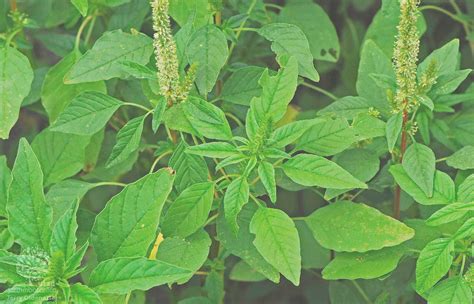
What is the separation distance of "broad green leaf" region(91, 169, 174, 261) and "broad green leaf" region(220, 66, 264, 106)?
0.26 metres

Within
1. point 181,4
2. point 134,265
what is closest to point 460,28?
point 181,4

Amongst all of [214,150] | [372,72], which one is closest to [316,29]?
[372,72]

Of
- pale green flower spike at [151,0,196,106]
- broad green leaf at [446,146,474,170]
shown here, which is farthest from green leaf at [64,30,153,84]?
broad green leaf at [446,146,474,170]

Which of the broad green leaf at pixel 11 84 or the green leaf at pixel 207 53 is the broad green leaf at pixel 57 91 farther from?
the green leaf at pixel 207 53

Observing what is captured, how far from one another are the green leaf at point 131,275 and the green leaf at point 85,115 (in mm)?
306

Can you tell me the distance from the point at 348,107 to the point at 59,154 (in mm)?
592

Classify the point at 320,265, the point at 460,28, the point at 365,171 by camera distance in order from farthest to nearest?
the point at 460,28 → the point at 320,265 → the point at 365,171

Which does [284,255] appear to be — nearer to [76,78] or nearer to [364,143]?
[364,143]

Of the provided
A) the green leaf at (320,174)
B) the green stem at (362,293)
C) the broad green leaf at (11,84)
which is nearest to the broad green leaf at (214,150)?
the green leaf at (320,174)

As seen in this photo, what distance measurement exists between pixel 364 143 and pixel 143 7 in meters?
0.57

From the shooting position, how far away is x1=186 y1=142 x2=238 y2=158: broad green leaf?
128 cm

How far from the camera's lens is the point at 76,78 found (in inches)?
→ 56.3

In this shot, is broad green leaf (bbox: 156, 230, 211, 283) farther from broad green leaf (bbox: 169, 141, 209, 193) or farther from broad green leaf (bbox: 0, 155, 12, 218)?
broad green leaf (bbox: 0, 155, 12, 218)

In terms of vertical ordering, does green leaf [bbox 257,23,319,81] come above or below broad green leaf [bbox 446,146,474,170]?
above
